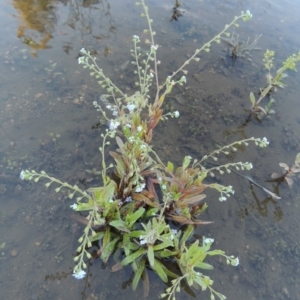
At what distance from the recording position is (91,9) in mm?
6371

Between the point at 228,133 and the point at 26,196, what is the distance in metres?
2.94

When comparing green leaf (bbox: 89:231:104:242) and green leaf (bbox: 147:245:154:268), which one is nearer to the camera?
green leaf (bbox: 147:245:154:268)

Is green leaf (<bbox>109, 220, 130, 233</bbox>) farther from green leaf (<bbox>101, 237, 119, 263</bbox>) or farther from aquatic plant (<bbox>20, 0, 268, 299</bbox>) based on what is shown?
green leaf (<bbox>101, 237, 119, 263</bbox>)

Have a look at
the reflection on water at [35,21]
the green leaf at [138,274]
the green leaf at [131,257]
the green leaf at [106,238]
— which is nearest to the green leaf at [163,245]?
the green leaf at [131,257]

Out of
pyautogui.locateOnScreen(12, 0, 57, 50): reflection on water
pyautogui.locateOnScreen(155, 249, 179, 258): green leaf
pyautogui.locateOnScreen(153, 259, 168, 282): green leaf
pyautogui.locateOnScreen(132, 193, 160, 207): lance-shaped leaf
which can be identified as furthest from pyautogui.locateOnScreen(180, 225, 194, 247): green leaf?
pyautogui.locateOnScreen(12, 0, 57, 50): reflection on water

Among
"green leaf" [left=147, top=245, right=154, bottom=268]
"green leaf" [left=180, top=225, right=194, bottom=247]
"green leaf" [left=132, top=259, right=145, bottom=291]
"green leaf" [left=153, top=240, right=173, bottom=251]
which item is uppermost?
"green leaf" [left=153, top=240, right=173, bottom=251]

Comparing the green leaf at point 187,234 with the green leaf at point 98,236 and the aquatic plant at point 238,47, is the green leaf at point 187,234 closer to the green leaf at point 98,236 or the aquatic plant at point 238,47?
the green leaf at point 98,236

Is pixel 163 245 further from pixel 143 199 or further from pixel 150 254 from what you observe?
pixel 143 199

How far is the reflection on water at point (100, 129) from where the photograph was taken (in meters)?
3.58

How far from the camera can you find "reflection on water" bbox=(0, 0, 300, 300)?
11.7 feet

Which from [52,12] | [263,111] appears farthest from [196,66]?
[52,12]

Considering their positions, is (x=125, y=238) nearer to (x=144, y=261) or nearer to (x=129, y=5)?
(x=144, y=261)

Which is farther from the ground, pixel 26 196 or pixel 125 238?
pixel 125 238

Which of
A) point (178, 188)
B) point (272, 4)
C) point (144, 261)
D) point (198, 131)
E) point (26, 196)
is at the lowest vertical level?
point (26, 196)
